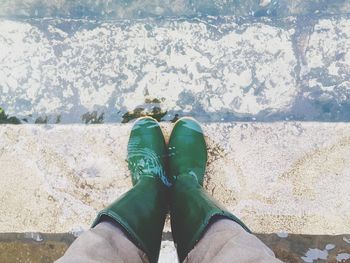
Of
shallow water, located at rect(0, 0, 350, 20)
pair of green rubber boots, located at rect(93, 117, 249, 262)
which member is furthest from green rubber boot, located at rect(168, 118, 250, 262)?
shallow water, located at rect(0, 0, 350, 20)

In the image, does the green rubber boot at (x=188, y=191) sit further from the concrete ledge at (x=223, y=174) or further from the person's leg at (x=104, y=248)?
the person's leg at (x=104, y=248)

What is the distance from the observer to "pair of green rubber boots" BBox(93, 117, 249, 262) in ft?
4.27

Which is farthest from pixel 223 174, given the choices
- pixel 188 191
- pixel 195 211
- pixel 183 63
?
pixel 183 63

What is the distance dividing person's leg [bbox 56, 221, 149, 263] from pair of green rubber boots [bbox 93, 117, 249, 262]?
0.08 ft

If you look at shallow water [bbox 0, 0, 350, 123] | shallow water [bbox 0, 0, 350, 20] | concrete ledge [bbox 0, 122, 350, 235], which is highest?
shallow water [bbox 0, 0, 350, 20]

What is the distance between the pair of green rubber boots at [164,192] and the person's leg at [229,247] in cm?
3

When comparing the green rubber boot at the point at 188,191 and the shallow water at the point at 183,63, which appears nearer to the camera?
the green rubber boot at the point at 188,191

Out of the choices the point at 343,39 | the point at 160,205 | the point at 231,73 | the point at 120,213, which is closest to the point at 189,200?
the point at 160,205

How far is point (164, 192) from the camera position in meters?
1.62

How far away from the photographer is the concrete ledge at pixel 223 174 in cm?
162

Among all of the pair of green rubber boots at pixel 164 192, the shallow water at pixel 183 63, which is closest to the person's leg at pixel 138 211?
the pair of green rubber boots at pixel 164 192

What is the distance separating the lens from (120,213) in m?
1.29

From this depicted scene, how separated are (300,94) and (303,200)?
0.39 meters

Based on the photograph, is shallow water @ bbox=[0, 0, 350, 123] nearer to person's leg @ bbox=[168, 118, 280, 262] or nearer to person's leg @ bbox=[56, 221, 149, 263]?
person's leg @ bbox=[168, 118, 280, 262]
